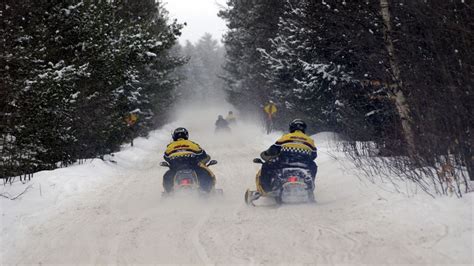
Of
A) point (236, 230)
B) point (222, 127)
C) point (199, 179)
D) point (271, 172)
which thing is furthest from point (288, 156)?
point (222, 127)

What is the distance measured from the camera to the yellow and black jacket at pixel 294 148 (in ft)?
30.6

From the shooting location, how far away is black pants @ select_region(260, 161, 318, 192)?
930cm

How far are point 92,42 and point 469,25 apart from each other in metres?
10.2

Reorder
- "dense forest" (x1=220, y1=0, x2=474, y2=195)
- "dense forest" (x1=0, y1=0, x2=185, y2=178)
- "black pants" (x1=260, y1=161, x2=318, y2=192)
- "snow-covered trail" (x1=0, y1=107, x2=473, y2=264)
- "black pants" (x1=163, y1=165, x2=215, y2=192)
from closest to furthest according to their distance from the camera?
"snow-covered trail" (x1=0, y1=107, x2=473, y2=264)
"dense forest" (x1=220, y1=0, x2=474, y2=195)
"black pants" (x1=260, y1=161, x2=318, y2=192)
"black pants" (x1=163, y1=165, x2=215, y2=192)
"dense forest" (x1=0, y1=0, x2=185, y2=178)

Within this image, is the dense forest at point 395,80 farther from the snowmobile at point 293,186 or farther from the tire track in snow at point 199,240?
the tire track in snow at point 199,240

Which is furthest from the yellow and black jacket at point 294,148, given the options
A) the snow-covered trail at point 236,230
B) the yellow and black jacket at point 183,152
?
the yellow and black jacket at point 183,152

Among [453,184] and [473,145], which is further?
[453,184]

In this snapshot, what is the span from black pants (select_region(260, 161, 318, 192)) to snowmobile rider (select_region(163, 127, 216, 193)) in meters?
1.26

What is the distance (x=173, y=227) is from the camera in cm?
736

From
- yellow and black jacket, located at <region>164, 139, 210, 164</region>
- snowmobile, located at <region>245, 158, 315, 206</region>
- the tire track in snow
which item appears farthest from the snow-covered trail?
yellow and black jacket, located at <region>164, 139, 210, 164</region>

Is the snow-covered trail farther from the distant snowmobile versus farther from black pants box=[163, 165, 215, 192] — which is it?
the distant snowmobile

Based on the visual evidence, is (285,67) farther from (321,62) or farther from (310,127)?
(310,127)

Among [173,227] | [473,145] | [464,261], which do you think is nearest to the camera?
[464,261]

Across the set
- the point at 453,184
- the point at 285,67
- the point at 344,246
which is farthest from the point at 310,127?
the point at 344,246
